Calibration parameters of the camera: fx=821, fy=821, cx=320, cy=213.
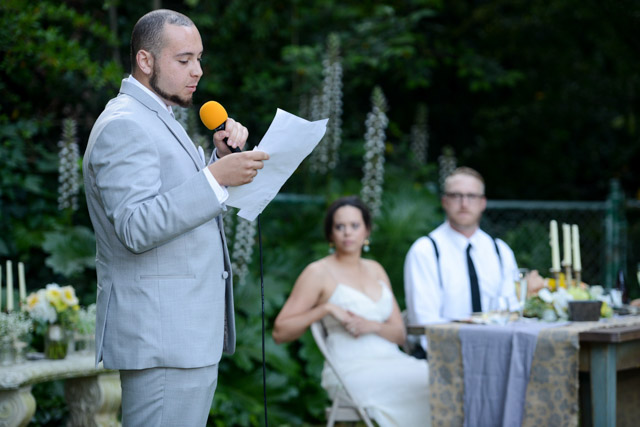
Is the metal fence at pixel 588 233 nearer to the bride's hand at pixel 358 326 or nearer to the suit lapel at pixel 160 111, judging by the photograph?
the bride's hand at pixel 358 326

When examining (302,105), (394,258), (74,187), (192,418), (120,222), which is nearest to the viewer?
(120,222)

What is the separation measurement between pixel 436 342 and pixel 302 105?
4645mm

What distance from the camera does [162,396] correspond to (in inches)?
86.7

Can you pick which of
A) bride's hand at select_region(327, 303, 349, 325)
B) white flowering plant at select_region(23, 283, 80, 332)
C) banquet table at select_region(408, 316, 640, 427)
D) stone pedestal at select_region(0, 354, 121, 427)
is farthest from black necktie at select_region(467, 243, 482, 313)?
white flowering plant at select_region(23, 283, 80, 332)

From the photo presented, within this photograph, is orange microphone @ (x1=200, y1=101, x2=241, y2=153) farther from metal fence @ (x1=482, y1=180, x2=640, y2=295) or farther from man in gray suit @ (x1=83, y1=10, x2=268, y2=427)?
metal fence @ (x1=482, y1=180, x2=640, y2=295)

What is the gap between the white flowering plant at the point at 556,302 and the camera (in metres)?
3.77

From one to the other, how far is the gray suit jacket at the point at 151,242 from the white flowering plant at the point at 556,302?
77.7 inches

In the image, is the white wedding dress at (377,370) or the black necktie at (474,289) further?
the black necktie at (474,289)

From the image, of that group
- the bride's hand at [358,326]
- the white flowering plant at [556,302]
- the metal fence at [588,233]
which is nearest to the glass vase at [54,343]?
the bride's hand at [358,326]

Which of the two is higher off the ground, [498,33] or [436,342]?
[498,33]

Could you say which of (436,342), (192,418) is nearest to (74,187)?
(436,342)

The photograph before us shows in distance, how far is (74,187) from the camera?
5793 millimetres

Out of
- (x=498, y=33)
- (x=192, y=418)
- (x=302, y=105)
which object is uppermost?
(x=498, y=33)

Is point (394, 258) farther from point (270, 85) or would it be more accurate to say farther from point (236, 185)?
point (236, 185)
